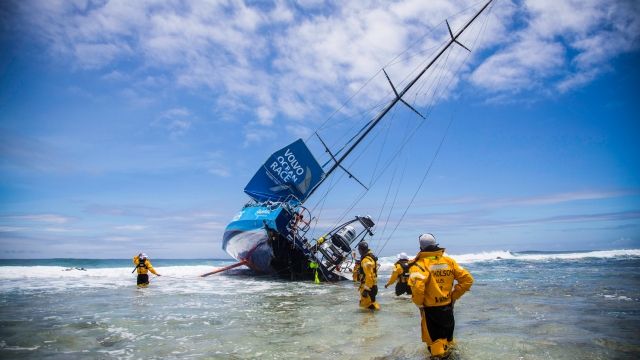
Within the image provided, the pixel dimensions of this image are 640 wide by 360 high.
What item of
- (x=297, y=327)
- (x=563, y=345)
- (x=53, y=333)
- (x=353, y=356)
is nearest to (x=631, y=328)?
(x=563, y=345)

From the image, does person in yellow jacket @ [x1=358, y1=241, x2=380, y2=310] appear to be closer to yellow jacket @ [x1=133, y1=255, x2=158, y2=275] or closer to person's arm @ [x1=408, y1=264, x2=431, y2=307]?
person's arm @ [x1=408, y1=264, x2=431, y2=307]

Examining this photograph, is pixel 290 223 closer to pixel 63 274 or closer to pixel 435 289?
pixel 435 289

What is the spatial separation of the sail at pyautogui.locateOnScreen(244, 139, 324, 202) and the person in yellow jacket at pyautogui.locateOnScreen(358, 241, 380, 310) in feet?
38.3

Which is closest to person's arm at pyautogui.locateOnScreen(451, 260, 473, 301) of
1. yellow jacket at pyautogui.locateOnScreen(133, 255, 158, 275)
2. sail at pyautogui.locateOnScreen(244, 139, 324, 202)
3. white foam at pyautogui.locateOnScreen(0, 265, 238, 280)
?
yellow jacket at pyautogui.locateOnScreen(133, 255, 158, 275)

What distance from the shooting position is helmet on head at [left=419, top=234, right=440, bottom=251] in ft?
14.7

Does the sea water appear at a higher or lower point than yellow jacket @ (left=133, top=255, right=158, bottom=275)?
lower

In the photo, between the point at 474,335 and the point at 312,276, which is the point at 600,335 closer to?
the point at 474,335

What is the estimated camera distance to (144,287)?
15148mm

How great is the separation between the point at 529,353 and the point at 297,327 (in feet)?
13.8

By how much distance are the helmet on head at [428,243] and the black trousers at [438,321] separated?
77 centimetres

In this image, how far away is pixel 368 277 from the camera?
8523 mm

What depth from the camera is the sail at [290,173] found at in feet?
68.0

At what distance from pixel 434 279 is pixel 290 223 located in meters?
12.9

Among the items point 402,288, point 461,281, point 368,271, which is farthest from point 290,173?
point 461,281
